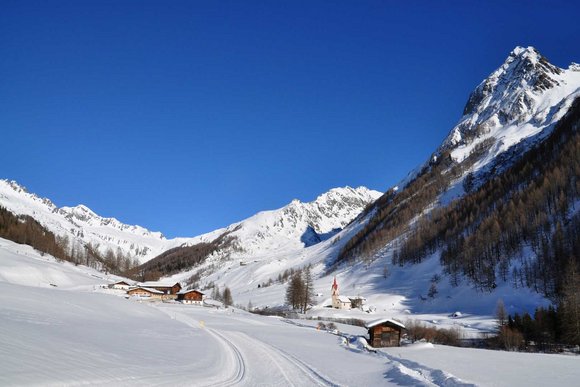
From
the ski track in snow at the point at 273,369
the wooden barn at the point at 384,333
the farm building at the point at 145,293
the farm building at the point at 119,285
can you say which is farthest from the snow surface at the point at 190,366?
the farm building at the point at 119,285

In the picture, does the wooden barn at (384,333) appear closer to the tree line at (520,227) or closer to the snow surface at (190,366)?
the snow surface at (190,366)

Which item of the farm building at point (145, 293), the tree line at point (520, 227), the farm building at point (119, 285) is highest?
the tree line at point (520, 227)

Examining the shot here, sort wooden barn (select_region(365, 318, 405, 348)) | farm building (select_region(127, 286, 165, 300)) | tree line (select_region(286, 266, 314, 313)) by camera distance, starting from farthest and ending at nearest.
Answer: farm building (select_region(127, 286, 165, 300)) < tree line (select_region(286, 266, 314, 313)) < wooden barn (select_region(365, 318, 405, 348))

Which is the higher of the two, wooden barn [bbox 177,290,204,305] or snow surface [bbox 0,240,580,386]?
snow surface [bbox 0,240,580,386]

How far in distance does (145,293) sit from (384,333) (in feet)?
315

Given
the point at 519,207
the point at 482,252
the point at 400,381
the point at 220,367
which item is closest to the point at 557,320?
the point at 400,381

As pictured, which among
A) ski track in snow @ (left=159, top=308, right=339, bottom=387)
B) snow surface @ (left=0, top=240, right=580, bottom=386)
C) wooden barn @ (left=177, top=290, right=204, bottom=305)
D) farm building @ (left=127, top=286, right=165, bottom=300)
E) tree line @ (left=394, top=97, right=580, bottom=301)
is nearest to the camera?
snow surface @ (left=0, top=240, right=580, bottom=386)

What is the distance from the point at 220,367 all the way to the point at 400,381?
9.17 m

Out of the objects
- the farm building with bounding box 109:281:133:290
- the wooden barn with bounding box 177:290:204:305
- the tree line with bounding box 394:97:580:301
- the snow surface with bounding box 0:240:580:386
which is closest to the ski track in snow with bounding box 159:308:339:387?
the snow surface with bounding box 0:240:580:386

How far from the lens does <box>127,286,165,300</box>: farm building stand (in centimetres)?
12300

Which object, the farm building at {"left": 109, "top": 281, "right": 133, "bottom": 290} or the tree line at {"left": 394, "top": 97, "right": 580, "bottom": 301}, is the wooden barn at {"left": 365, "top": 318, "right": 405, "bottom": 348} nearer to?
the tree line at {"left": 394, "top": 97, "right": 580, "bottom": 301}

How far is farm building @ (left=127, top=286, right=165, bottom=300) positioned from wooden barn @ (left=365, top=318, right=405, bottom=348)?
8762 centimetres

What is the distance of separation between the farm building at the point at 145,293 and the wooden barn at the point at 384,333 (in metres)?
87.6

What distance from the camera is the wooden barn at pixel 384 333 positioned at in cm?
5003
